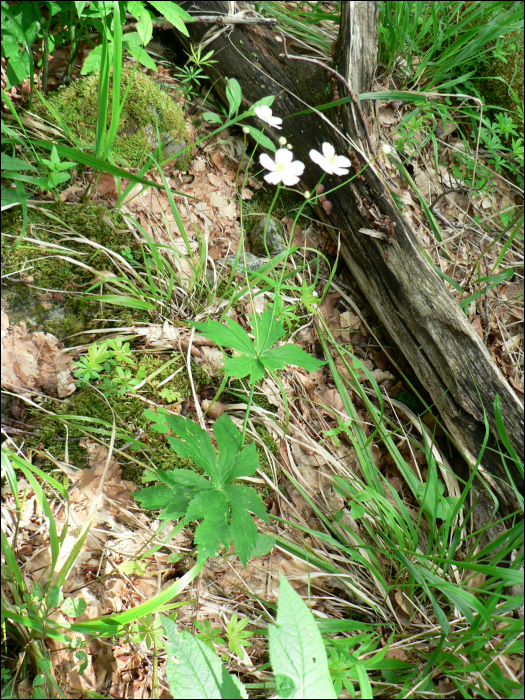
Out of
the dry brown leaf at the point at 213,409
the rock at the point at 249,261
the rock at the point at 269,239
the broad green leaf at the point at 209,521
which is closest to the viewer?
the broad green leaf at the point at 209,521

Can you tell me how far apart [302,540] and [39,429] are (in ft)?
3.42

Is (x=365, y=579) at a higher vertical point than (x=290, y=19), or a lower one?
lower

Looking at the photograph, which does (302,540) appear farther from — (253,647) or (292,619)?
(292,619)

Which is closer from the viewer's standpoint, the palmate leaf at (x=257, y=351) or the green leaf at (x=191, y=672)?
the green leaf at (x=191, y=672)

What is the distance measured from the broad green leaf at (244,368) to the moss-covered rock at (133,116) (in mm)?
1054

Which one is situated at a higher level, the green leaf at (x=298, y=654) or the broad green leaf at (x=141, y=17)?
the broad green leaf at (x=141, y=17)

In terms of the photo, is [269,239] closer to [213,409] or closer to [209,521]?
[213,409]

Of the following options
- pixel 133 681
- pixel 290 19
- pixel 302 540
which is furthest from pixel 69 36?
pixel 133 681

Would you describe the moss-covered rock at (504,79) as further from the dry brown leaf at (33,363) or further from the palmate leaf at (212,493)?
the dry brown leaf at (33,363)

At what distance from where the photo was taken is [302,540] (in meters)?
1.60

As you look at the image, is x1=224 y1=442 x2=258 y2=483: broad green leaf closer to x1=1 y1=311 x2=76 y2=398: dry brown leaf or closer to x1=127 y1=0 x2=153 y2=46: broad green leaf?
x1=1 y1=311 x2=76 y2=398: dry brown leaf

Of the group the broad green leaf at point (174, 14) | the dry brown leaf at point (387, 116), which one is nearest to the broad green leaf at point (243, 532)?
the broad green leaf at point (174, 14)

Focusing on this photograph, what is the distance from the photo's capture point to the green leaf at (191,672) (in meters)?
0.84

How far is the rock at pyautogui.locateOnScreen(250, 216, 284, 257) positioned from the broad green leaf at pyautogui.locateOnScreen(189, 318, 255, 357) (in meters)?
0.82
